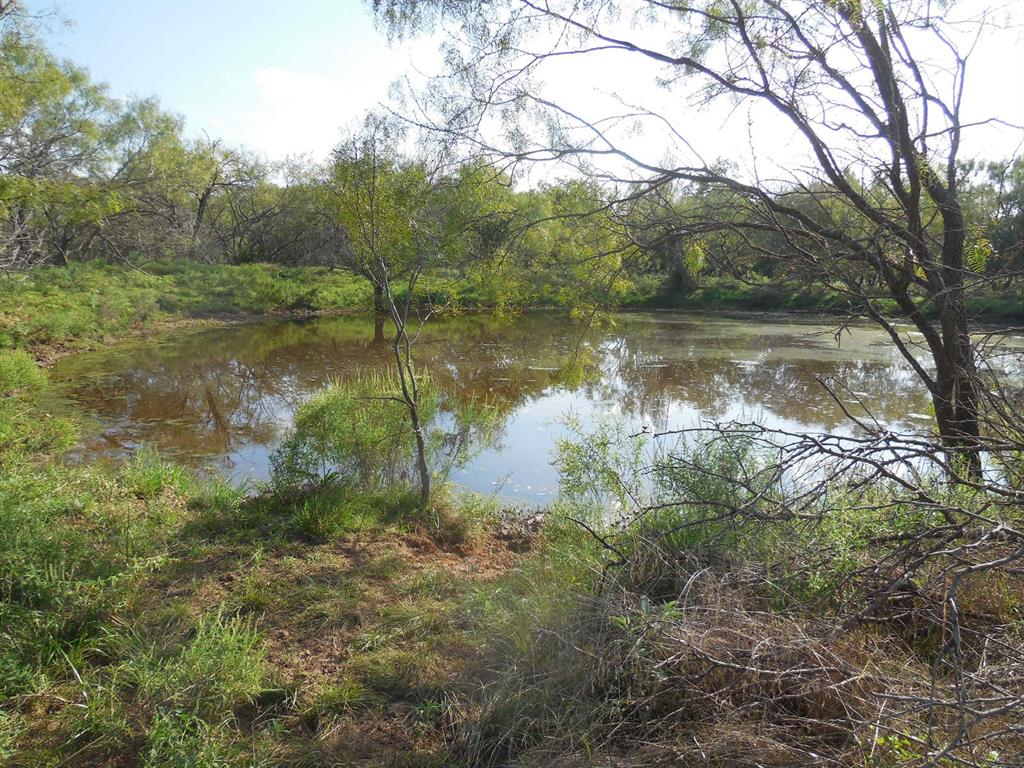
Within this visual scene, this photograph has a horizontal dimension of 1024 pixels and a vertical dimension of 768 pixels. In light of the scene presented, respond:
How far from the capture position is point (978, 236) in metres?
4.72

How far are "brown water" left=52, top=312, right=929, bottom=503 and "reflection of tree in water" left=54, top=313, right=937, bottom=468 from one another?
0.05m

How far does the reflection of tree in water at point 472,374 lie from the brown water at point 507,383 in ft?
0.16

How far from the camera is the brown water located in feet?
29.7

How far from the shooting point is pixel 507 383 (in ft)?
45.5

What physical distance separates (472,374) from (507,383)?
4.72 feet

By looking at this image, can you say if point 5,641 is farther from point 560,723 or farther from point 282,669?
point 560,723

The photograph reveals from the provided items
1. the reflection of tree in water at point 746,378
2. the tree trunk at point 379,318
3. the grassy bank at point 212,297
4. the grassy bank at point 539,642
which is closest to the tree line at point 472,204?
the grassy bank at point 212,297

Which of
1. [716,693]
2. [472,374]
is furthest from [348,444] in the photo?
[472,374]

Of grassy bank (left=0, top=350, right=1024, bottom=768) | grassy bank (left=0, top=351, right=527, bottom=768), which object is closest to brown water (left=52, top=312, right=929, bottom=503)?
grassy bank (left=0, top=351, right=527, bottom=768)

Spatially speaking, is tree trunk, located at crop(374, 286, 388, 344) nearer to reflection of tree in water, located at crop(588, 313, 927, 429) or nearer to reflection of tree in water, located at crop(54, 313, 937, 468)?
reflection of tree in water, located at crop(54, 313, 937, 468)

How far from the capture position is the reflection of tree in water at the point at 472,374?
1079cm

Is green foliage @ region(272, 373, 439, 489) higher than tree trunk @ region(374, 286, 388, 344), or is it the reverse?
tree trunk @ region(374, 286, 388, 344)

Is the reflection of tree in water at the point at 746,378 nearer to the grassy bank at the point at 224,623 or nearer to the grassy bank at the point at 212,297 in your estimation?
the grassy bank at the point at 212,297

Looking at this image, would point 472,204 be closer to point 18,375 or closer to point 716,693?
point 716,693
